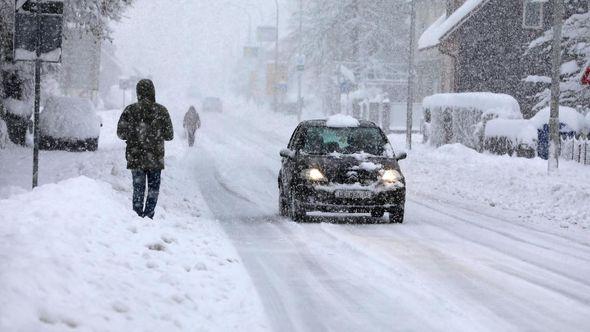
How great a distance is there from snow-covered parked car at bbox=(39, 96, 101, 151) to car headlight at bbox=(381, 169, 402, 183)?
1685 centimetres

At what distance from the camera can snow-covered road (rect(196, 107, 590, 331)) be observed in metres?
6.95

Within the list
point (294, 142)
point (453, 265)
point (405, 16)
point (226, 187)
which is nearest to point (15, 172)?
point (226, 187)

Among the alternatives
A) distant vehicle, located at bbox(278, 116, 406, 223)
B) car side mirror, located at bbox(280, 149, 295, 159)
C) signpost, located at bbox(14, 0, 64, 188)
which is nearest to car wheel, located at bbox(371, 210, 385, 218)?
distant vehicle, located at bbox(278, 116, 406, 223)

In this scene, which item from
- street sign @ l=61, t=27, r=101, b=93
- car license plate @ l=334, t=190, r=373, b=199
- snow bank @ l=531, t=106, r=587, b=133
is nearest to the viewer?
car license plate @ l=334, t=190, r=373, b=199

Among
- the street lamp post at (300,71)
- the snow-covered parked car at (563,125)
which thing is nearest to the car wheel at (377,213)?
the snow-covered parked car at (563,125)

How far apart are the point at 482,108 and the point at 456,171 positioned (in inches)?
304

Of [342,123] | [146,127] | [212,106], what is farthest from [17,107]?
[212,106]

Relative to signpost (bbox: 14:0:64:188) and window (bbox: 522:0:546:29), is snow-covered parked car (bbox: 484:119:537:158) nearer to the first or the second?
window (bbox: 522:0:546:29)

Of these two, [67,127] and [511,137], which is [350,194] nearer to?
[511,137]

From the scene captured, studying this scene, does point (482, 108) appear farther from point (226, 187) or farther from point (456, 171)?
point (226, 187)

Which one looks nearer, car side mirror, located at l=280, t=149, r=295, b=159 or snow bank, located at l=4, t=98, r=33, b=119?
car side mirror, located at l=280, t=149, r=295, b=159

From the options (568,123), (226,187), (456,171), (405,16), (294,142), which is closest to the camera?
(294,142)

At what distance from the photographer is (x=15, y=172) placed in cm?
1970

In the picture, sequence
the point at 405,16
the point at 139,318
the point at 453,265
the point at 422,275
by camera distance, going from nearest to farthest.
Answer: the point at 139,318
the point at 422,275
the point at 453,265
the point at 405,16
